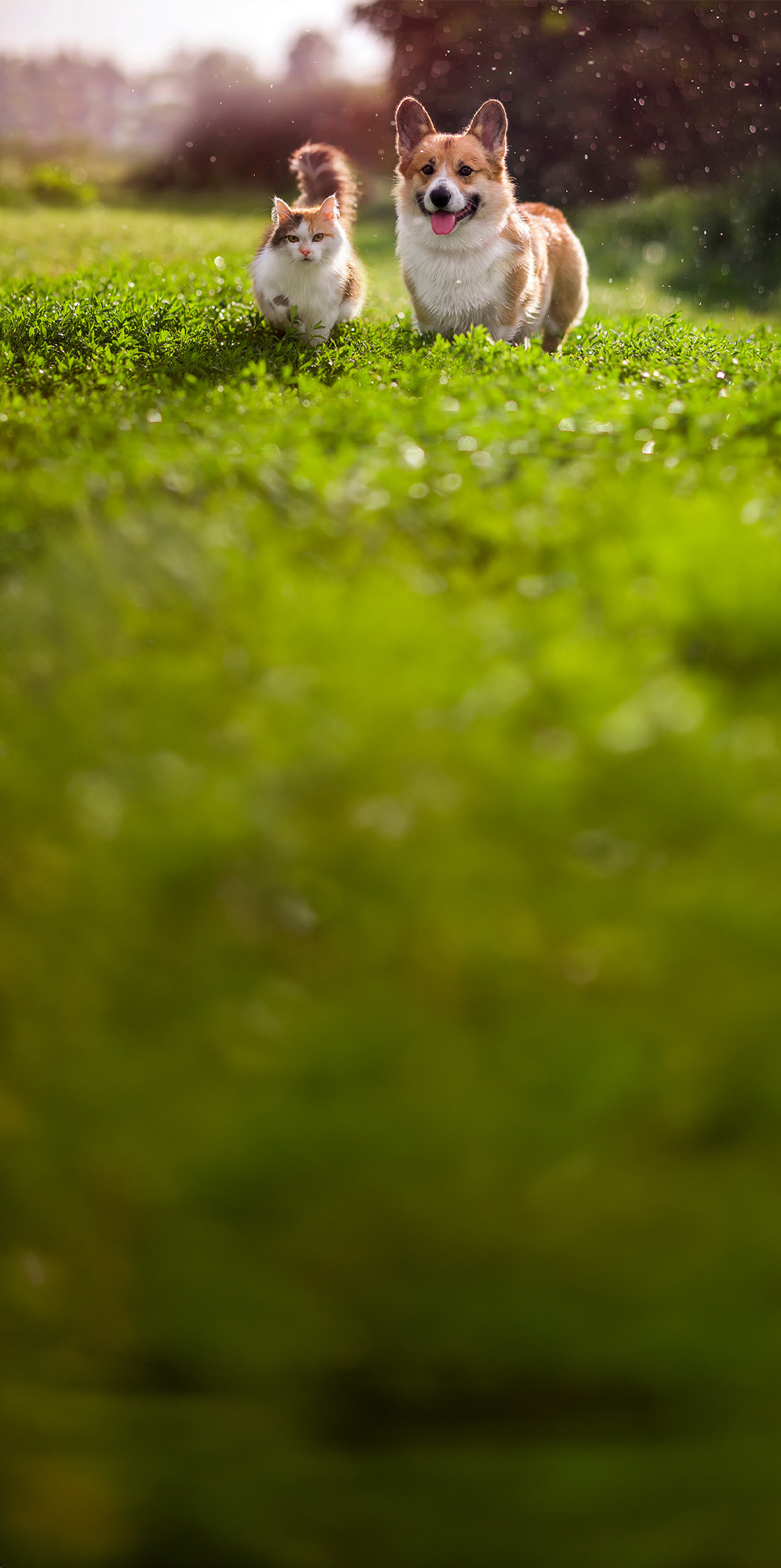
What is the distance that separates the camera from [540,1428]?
5.30 ft

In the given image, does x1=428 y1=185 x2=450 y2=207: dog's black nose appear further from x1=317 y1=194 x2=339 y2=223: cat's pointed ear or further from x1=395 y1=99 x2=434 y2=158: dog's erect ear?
x1=317 y1=194 x2=339 y2=223: cat's pointed ear

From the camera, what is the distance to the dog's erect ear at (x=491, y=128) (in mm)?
6754

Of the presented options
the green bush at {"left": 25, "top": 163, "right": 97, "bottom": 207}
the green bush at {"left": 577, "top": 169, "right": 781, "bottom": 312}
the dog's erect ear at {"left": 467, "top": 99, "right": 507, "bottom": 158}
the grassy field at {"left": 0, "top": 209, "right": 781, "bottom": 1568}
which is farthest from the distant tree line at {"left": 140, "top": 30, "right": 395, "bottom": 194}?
the grassy field at {"left": 0, "top": 209, "right": 781, "bottom": 1568}

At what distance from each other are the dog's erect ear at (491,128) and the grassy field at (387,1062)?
5.19 m

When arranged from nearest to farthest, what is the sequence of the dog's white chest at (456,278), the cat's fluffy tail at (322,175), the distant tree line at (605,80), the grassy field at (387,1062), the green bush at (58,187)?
the grassy field at (387,1062) < the dog's white chest at (456,278) < the cat's fluffy tail at (322,175) < the distant tree line at (605,80) < the green bush at (58,187)

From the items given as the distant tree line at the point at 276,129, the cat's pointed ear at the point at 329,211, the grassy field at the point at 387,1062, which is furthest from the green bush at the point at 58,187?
the grassy field at the point at 387,1062

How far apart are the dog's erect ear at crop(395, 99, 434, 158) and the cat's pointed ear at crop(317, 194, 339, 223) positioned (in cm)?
51

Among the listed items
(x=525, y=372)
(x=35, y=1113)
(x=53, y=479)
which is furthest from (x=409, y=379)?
(x=35, y=1113)

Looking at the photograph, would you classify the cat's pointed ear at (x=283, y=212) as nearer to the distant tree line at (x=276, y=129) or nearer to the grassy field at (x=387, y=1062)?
the grassy field at (x=387, y=1062)

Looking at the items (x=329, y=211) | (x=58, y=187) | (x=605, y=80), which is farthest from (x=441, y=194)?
(x=58, y=187)

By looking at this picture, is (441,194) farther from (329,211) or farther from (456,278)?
(329,211)

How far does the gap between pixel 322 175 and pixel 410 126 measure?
922mm

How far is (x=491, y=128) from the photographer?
680 centimetres

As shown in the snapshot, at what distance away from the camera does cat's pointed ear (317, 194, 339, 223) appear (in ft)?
23.0
